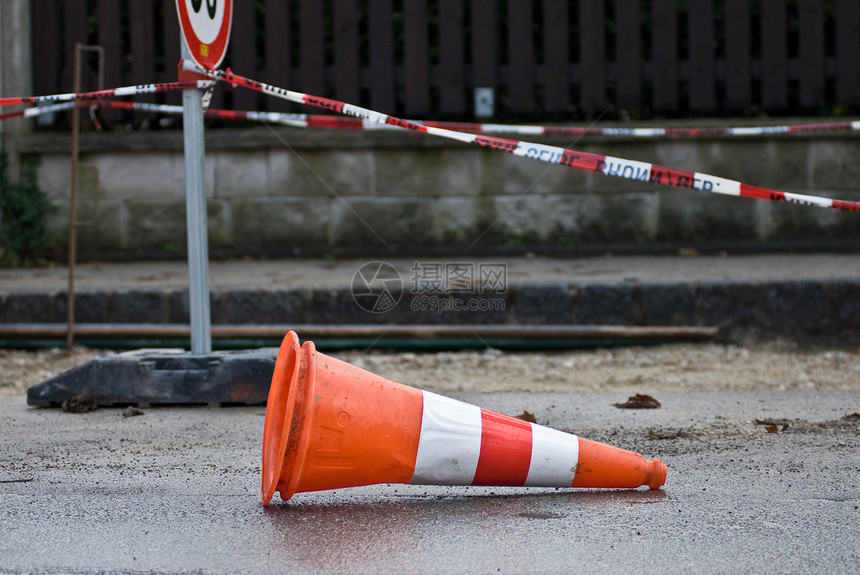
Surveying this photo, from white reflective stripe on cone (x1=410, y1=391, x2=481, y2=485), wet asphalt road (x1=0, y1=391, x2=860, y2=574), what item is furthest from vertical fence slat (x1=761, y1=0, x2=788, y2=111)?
white reflective stripe on cone (x1=410, y1=391, x2=481, y2=485)

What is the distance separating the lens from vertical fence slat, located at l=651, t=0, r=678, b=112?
776cm

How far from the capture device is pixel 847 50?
7773 millimetres

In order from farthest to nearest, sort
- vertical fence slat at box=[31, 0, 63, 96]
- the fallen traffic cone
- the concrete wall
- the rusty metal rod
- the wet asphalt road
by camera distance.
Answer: vertical fence slat at box=[31, 0, 63, 96]
the concrete wall
the rusty metal rod
the fallen traffic cone
the wet asphalt road

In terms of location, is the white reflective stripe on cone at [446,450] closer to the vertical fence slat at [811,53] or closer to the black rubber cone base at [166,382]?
the black rubber cone base at [166,382]

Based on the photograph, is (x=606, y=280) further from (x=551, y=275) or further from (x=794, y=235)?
(x=794, y=235)

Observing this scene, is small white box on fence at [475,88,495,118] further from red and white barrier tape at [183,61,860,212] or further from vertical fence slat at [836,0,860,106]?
red and white barrier tape at [183,61,860,212]

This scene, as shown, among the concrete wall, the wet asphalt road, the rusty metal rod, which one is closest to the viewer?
the wet asphalt road

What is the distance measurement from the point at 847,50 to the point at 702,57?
4.10ft

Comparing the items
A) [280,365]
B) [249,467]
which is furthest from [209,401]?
[280,365]

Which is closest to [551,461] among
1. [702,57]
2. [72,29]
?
[702,57]

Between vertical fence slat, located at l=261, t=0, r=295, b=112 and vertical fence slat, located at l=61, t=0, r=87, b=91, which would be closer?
vertical fence slat, located at l=261, t=0, r=295, b=112

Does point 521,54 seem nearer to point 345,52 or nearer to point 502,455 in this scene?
point 345,52

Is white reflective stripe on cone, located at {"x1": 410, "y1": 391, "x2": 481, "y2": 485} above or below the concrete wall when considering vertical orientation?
below

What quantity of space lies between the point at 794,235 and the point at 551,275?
2445 millimetres
